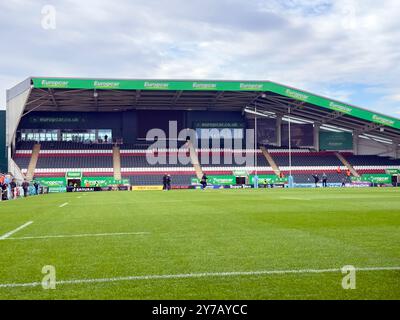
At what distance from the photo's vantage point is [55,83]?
43625 millimetres

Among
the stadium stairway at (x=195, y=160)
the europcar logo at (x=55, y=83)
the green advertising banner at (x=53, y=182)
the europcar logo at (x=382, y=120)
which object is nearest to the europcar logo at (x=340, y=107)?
the europcar logo at (x=382, y=120)

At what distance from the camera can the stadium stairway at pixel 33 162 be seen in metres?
49.2

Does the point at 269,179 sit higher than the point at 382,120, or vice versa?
the point at 382,120

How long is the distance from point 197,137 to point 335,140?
649 inches

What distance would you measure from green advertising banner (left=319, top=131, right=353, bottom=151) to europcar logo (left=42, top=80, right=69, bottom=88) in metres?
30.2

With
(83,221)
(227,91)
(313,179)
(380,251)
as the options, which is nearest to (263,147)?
(313,179)

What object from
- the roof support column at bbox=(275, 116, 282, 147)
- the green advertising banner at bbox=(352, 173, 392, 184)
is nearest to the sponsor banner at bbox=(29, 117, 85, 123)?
the roof support column at bbox=(275, 116, 282, 147)

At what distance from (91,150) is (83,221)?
44136mm

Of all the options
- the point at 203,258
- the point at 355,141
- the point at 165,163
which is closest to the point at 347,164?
the point at 355,141

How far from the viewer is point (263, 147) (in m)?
58.4

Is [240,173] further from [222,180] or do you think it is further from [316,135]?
[316,135]

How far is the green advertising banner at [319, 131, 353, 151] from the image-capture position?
58.3 meters

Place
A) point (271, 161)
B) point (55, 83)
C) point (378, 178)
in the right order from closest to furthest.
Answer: point (55, 83)
point (378, 178)
point (271, 161)
